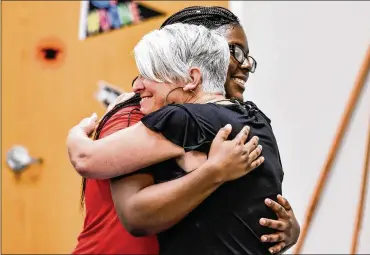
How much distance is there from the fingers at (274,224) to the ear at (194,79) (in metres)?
0.29

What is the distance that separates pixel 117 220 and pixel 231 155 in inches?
13.9

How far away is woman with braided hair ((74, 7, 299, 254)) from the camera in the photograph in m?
1.40

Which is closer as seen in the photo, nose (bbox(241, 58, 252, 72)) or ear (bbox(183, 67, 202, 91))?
ear (bbox(183, 67, 202, 91))

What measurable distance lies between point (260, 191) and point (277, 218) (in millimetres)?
92

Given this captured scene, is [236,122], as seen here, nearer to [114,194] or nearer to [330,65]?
[114,194]

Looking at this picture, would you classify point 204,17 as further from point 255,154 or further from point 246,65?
point 255,154

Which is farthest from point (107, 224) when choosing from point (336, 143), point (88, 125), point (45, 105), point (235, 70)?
point (45, 105)

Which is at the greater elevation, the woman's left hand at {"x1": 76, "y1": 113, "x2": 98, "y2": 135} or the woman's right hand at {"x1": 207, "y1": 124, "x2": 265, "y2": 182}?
the woman's right hand at {"x1": 207, "y1": 124, "x2": 265, "y2": 182}

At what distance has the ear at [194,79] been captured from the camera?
1.34 metres

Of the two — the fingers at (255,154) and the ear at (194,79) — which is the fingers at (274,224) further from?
the ear at (194,79)

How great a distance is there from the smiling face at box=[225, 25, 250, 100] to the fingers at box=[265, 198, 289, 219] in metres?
0.37

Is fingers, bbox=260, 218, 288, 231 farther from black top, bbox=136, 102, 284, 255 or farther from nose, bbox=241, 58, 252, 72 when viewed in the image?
nose, bbox=241, 58, 252, 72

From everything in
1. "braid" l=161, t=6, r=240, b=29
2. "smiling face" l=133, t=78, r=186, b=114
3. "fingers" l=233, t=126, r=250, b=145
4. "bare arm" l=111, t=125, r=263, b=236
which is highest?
"braid" l=161, t=6, r=240, b=29

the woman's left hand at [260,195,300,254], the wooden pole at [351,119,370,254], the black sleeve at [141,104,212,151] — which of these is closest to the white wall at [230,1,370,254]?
the wooden pole at [351,119,370,254]
